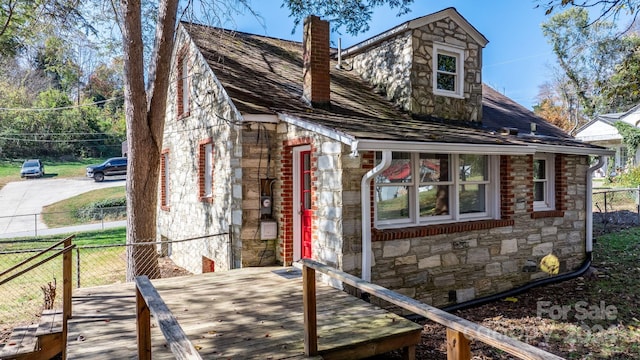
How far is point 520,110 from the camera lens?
13.1m

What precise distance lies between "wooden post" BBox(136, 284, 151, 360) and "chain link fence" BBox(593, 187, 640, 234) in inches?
550

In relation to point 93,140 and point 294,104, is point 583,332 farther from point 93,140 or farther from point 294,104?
point 93,140

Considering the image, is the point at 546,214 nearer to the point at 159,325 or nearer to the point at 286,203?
the point at 286,203

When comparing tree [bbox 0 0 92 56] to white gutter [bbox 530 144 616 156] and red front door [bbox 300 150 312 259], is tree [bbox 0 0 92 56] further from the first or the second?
white gutter [bbox 530 144 616 156]

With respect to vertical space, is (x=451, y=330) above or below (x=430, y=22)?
below

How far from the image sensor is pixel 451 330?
251 cm

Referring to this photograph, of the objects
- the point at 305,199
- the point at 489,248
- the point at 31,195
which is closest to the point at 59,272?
the point at 305,199

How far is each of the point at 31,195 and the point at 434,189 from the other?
2693 cm

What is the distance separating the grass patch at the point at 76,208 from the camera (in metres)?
20.6

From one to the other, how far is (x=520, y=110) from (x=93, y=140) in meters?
34.8

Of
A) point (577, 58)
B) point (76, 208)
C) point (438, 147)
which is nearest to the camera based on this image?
point (438, 147)

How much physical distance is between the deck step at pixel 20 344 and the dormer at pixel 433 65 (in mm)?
7488

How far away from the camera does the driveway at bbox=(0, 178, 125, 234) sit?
20.0 metres

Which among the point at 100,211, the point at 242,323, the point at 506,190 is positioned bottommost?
the point at 100,211
